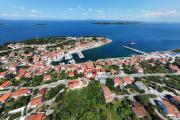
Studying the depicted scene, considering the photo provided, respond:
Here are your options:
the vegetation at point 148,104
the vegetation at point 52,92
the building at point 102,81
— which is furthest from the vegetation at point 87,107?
the building at point 102,81

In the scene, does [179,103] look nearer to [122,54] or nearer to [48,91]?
[48,91]

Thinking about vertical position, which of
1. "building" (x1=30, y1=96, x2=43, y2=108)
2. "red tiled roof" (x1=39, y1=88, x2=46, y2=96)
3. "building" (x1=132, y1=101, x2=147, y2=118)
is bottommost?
"red tiled roof" (x1=39, y1=88, x2=46, y2=96)

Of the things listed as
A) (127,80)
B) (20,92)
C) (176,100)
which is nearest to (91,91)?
(127,80)

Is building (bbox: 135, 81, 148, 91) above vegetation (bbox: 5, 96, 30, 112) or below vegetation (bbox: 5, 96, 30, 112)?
above

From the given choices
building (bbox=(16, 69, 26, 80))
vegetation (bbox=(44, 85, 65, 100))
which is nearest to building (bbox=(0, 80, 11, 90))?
building (bbox=(16, 69, 26, 80))

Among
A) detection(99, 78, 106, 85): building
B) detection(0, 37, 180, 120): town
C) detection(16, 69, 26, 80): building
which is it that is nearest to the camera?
detection(0, 37, 180, 120): town

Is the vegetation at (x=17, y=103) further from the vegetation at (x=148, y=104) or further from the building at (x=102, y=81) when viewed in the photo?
the vegetation at (x=148, y=104)

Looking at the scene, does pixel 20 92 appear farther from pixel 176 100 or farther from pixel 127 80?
pixel 176 100

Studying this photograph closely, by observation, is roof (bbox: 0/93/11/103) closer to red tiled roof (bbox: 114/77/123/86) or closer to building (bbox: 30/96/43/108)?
building (bbox: 30/96/43/108)
